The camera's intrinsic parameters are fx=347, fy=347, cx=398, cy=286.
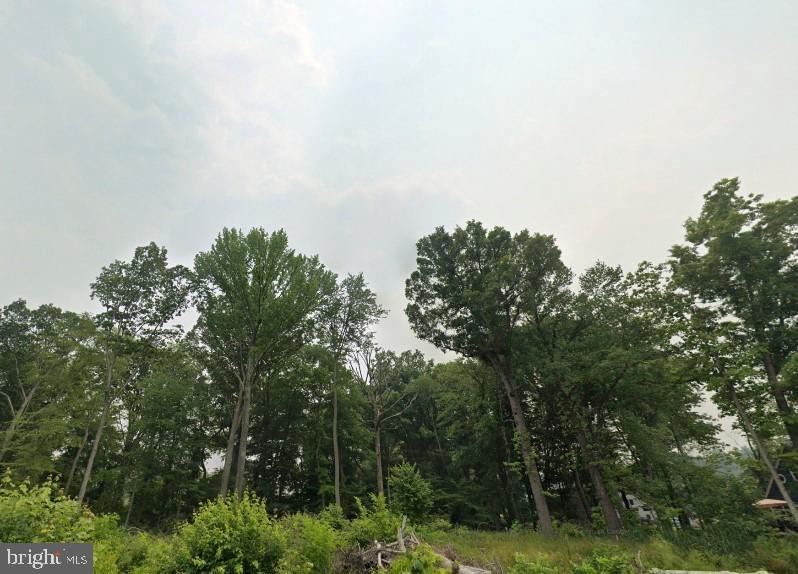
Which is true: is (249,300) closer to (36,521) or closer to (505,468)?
(36,521)

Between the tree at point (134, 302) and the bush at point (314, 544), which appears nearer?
the bush at point (314, 544)

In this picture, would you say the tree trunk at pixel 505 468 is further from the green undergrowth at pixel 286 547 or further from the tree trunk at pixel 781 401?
the tree trunk at pixel 781 401

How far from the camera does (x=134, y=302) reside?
21.9m

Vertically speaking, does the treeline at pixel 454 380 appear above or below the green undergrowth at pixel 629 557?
above

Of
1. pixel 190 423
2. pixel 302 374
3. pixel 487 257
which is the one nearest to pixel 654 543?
pixel 487 257

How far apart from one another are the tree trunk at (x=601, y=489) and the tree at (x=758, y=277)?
7.07m

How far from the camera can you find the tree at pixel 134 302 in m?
21.1

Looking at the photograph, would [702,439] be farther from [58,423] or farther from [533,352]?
[58,423]

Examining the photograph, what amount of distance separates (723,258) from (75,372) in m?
33.9

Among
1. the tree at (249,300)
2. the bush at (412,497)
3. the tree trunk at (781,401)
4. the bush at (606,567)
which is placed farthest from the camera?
the tree at (249,300)

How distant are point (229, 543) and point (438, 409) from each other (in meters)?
28.2

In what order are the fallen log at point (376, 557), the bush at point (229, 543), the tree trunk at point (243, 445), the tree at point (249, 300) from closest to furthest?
the bush at point (229, 543) → the fallen log at point (376, 557) → the tree trunk at point (243, 445) → the tree at point (249, 300)

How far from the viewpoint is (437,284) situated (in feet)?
65.9

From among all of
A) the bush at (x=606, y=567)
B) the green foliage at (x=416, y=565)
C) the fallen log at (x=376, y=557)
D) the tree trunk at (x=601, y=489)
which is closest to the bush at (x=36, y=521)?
the fallen log at (x=376, y=557)
